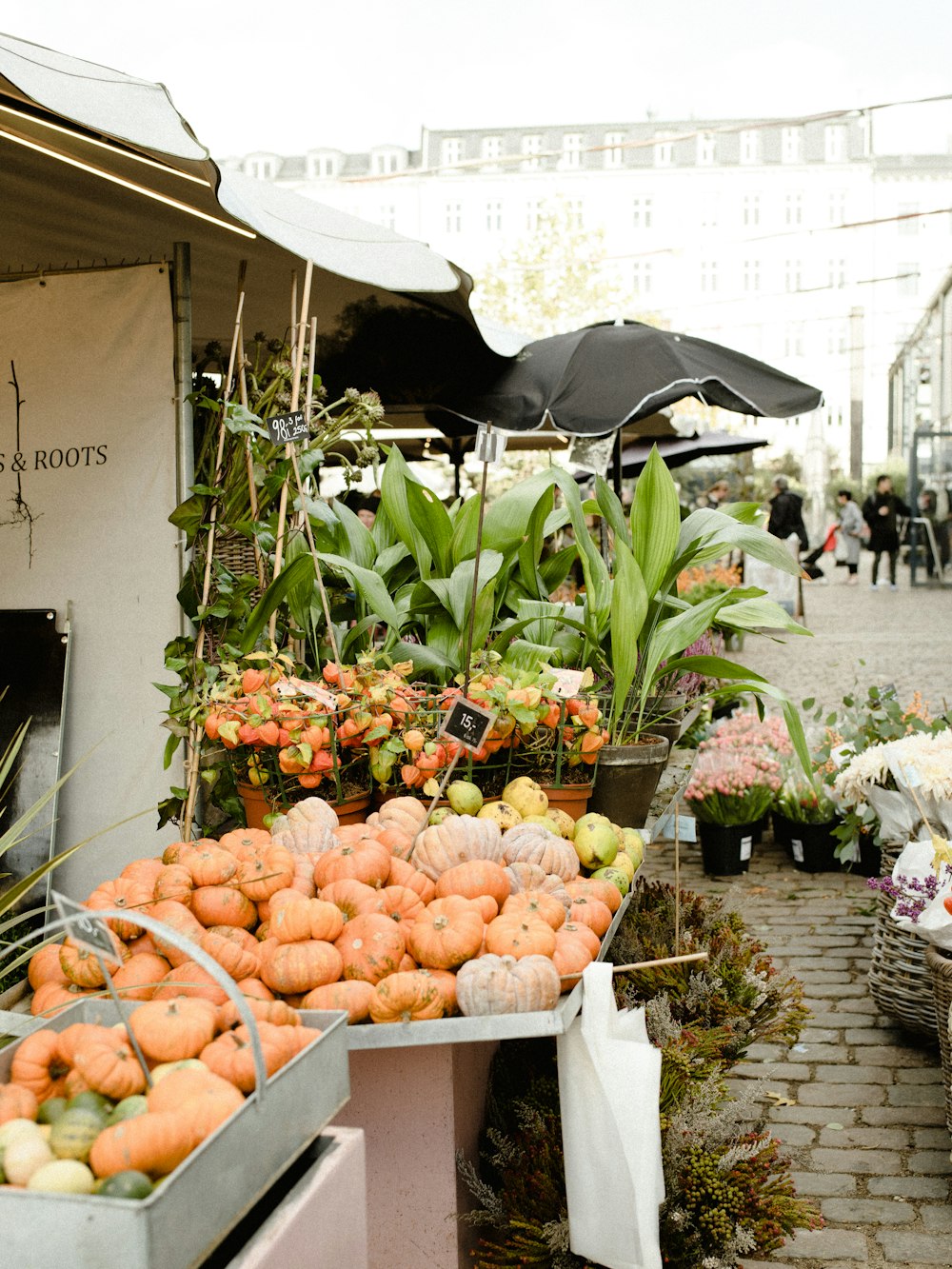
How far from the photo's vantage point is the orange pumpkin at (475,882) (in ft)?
6.97

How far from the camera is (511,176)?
180 feet

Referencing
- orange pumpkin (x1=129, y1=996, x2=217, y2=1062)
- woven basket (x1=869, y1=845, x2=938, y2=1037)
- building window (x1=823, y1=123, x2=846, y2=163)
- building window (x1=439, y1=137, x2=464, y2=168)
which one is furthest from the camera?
building window (x1=439, y1=137, x2=464, y2=168)

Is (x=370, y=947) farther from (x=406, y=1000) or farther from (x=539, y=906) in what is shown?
(x=539, y=906)

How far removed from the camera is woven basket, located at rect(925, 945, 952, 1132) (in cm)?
278

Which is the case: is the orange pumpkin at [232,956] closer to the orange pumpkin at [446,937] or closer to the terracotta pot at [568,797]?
the orange pumpkin at [446,937]

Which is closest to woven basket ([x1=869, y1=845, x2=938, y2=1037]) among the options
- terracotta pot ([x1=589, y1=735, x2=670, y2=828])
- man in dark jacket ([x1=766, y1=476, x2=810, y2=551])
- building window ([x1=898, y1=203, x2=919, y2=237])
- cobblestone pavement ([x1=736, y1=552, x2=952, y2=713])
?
terracotta pot ([x1=589, y1=735, x2=670, y2=828])

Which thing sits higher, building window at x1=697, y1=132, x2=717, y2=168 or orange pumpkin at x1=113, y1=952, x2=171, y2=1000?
building window at x1=697, y1=132, x2=717, y2=168

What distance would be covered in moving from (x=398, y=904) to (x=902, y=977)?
1.95m

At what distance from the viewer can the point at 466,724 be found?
2.27 meters

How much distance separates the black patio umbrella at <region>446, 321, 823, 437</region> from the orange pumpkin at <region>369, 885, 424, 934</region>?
3214 mm

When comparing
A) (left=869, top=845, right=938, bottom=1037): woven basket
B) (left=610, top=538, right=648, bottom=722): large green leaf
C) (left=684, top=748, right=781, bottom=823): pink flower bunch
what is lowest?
(left=869, top=845, right=938, bottom=1037): woven basket

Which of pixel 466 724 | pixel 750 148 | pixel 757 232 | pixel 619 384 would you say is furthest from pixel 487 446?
pixel 750 148

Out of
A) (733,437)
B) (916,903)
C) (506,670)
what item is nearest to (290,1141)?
(506,670)

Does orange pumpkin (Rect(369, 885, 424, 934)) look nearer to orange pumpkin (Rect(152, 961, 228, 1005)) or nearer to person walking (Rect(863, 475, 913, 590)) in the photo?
orange pumpkin (Rect(152, 961, 228, 1005))
